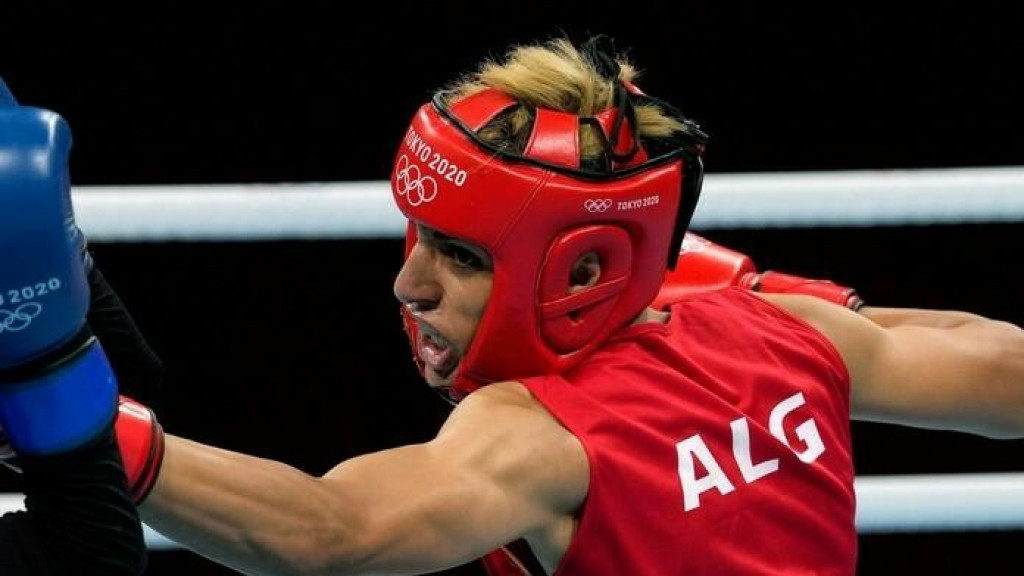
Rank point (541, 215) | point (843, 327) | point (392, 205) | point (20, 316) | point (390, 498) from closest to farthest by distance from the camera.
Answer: point (20, 316) < point (390, 498) < point (541, 215) < point (843, 327) < point (392, 205)

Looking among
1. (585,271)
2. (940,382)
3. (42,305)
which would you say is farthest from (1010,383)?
(42,305)

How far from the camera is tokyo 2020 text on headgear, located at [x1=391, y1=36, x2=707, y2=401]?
1.84 m

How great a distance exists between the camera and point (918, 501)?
104 inches

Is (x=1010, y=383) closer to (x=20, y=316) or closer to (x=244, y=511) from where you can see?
(x=244, y=511)

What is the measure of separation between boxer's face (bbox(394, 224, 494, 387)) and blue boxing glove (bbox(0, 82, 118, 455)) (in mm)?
523

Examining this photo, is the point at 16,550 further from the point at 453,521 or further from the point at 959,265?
the point at 959,265

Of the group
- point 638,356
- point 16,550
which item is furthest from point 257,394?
point 16,550

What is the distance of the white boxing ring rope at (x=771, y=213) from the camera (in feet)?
8.07

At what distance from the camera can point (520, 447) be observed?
1.75 metres

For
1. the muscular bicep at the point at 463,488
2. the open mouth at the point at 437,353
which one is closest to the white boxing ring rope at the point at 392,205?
the open mouth at the point at 437,353

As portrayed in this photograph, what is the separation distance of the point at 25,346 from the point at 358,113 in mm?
1403

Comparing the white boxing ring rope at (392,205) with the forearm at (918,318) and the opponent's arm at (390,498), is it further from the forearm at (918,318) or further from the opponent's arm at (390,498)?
the opponent's arm at (390,498)

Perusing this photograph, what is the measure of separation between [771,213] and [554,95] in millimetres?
722

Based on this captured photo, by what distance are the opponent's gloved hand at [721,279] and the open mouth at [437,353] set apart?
0.45 metres
